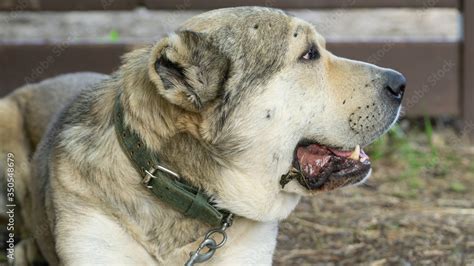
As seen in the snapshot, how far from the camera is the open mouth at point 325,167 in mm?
3842

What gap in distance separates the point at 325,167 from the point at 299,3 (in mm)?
3336

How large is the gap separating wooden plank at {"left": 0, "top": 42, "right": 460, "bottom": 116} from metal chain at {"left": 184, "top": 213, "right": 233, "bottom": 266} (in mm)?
3492

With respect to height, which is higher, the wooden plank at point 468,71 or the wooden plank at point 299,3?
the wooden plank at point 299,3

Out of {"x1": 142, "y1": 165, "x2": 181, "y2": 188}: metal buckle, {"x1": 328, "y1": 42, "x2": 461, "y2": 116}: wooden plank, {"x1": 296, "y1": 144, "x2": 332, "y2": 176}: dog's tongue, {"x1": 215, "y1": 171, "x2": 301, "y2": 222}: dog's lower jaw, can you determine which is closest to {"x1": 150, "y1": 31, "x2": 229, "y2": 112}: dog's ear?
{"x1": 142, "y1": 165, "x2": 181, "y2": 188}: metal buckle

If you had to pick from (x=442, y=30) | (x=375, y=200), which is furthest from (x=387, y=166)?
(x=442, y=30)

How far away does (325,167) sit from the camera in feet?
12.7

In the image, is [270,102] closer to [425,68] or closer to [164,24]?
[425,68]

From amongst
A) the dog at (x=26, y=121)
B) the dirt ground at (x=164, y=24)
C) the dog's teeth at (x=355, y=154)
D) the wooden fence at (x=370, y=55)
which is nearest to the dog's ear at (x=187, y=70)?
A: the dog's teeth at (x=355, y=154)

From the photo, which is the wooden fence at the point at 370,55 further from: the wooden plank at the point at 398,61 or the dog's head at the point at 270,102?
the dog's head at the point at 270,102

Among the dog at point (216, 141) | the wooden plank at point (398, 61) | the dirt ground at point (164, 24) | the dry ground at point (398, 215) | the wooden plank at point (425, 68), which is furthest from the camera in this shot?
the dirt ground at point (164, 24)

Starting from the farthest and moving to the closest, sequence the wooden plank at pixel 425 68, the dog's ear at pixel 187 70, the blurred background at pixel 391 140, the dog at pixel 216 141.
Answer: the wooden plank at pixel 425 68
the blurred background at pixel 391 140
the dog at pixel 216 141
the dog's ear at pixel 187 70

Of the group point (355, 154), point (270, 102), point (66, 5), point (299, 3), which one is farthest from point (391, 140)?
point (270, 102)

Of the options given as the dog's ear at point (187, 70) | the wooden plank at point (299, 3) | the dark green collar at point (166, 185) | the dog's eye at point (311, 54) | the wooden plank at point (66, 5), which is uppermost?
the dog's ear at point (187, 70)

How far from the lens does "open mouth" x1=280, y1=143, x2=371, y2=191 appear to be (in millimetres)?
3842
